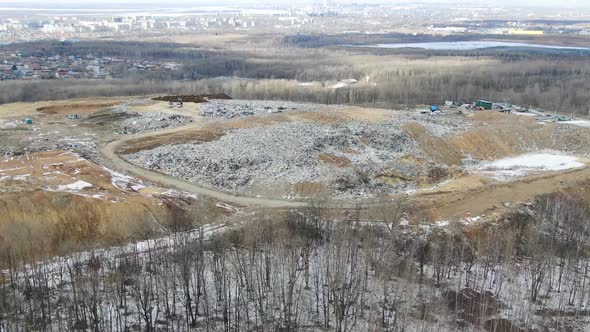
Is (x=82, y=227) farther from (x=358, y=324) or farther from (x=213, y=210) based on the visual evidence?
(x=358, y=324)

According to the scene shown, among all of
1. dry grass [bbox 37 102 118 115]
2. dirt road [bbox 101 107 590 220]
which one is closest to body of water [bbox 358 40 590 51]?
dry grass [bbox 37 102 118 115]

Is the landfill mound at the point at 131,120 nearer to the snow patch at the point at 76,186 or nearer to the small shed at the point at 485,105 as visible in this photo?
the snow patch at the point at 76,186

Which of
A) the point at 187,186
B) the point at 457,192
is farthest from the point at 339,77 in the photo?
the point at 187,186

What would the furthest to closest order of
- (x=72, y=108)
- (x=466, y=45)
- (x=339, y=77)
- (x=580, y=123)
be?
1. (x=466, y=45)
2. (x=339, y=77)
3. (x=580, y=123)
4. (x=72, y=108)

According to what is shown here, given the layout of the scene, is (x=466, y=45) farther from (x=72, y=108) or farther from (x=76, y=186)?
(x=76, y=186)

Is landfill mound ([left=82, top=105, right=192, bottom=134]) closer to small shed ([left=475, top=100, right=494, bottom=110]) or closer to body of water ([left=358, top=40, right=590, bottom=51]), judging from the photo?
A: small shed ([left=475, top=100, right=494, bottom=110])

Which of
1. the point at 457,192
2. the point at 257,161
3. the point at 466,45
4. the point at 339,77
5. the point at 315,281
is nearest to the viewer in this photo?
the point at 315,281
